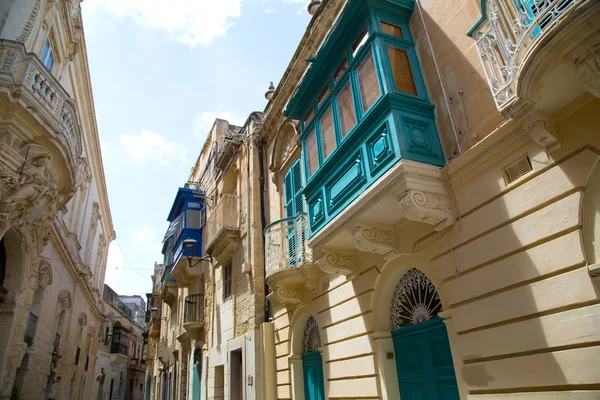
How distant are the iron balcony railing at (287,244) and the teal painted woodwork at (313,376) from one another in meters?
1.96

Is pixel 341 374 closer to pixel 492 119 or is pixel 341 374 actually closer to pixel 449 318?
pixel 449 318

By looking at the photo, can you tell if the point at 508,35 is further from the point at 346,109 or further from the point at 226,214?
the point at 226,214

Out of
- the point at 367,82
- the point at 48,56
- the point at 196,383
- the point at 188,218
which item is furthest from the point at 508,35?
the point at 188,218

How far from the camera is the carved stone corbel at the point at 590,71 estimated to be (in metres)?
3.32

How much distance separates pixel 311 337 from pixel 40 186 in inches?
278

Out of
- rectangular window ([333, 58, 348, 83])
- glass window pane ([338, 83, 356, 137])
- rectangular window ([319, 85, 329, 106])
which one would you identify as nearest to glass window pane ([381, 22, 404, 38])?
rectangular window ([333, 58, 348, 83])

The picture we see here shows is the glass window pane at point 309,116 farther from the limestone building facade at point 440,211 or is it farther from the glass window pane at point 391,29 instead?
the glass window pane at point 391,29

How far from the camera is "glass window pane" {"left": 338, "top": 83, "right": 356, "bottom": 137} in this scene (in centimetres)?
657

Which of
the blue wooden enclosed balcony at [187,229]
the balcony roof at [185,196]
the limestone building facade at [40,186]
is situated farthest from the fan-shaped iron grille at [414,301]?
the balcony roof at [185,196]

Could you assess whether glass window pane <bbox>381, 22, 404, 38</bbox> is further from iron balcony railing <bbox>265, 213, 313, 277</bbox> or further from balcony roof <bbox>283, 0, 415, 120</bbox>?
iron balcony railing <bbox>265, 213, 313, 277</bbox>

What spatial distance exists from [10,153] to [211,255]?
24.6 feet

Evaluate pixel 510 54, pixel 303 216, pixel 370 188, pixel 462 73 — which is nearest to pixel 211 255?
pixel 303 216

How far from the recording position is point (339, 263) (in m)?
7.03

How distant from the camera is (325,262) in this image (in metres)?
6.97
